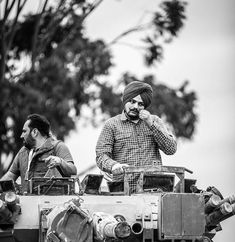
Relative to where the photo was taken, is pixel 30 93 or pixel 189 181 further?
pixel 30 93

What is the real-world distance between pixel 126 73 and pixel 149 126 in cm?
2209

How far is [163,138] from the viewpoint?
17.7m

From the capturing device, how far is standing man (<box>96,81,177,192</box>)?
1788 cm

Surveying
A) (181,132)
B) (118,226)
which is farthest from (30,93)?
(118,226)

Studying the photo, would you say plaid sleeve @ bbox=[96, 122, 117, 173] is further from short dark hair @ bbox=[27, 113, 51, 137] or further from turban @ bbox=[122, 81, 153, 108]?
short dark hair @ bbox=[27, 113, 51, 137]

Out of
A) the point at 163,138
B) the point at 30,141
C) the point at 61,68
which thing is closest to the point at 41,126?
the point at 30,141

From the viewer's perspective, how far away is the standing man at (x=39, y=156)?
1777 cm

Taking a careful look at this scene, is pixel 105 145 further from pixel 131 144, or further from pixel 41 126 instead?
pixel 41 126

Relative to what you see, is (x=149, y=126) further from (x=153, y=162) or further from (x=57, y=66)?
(x=57, y=66)

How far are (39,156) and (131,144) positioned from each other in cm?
144

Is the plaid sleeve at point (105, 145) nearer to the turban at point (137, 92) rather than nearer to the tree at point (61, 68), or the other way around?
the turban at point (137, 92)

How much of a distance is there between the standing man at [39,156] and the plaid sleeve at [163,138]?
134cm

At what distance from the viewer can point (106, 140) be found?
705 inches

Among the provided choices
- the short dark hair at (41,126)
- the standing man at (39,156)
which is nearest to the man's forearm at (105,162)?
the standing man at (39,156)
